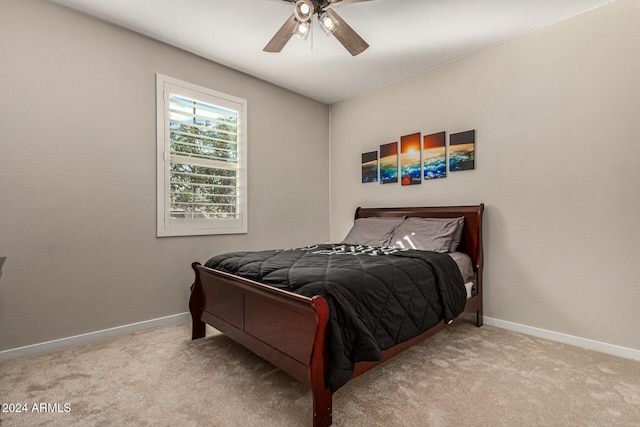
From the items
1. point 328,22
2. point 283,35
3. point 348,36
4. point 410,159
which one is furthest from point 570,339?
point 283,35

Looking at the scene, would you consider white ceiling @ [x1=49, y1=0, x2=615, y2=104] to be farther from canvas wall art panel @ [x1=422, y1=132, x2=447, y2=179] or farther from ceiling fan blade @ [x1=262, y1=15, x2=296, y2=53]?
canvas wall art panel @ [x1=422, y1=132, x2=447, y2=179]

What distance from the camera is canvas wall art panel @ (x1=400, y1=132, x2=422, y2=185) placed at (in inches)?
140

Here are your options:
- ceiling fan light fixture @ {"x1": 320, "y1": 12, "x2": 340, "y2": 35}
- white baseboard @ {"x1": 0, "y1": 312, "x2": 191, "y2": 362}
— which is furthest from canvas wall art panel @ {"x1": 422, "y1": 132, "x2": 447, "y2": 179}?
white baseboard @ {"x1": 0, "y1": 312, "x2": 191, "y2": 362}

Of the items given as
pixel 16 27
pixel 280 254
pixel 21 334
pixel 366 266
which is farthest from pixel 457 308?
pixel 16 27

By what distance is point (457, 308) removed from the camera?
8.13ft

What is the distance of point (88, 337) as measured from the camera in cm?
258

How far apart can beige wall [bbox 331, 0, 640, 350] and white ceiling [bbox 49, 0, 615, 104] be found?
253mm

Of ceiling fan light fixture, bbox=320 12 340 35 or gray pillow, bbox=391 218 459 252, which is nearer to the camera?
ceiling fan light fixture, bbox=320 12 340 35

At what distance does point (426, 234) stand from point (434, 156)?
0.91 metres

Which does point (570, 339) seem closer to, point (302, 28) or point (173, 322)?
point (302, 28)

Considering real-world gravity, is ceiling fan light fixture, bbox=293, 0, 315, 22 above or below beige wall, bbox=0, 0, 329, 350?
above

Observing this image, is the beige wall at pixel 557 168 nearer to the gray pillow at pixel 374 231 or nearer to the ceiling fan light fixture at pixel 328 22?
the gray pillow at pixel 374 231

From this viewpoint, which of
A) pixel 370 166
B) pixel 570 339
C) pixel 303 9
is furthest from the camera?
pixel 370 166

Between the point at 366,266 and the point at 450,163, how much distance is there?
1.84 meters
